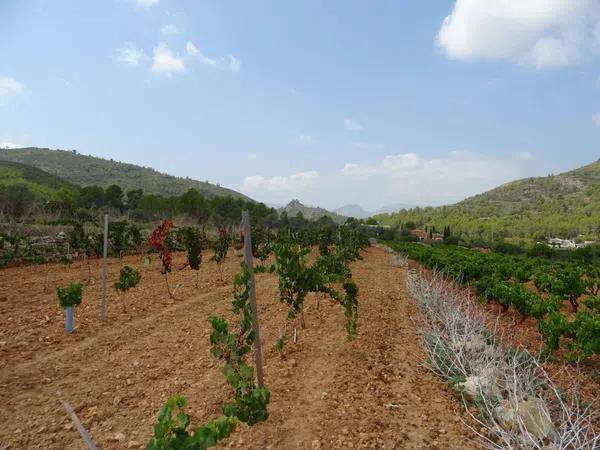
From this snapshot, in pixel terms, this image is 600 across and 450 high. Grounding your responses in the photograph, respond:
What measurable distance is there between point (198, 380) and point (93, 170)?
234 ft

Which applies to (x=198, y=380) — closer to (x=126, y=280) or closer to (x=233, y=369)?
(x=233, y=369)

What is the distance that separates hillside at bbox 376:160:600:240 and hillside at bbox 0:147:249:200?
2762 inches

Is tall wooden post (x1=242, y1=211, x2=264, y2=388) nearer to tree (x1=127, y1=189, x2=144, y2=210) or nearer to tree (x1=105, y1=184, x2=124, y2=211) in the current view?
tree (x1=105, y1=184, x2=124, y2=211)

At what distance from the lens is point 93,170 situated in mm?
65000

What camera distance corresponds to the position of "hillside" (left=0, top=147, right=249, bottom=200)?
2368 inches

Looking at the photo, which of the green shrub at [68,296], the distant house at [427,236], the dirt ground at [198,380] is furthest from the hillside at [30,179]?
the distant house at [427,236]

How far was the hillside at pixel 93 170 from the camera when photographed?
60.2 metres

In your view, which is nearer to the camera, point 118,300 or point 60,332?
point 60,332

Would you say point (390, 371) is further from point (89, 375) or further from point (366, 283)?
point (366, 283)

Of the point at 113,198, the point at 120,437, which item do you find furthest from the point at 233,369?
the point at 113,198

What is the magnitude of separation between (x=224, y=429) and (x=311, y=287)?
12.2 feet

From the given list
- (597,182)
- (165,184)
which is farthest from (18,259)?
(597,182)

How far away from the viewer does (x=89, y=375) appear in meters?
4.78

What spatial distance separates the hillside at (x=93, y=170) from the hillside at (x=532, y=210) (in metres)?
70.2
